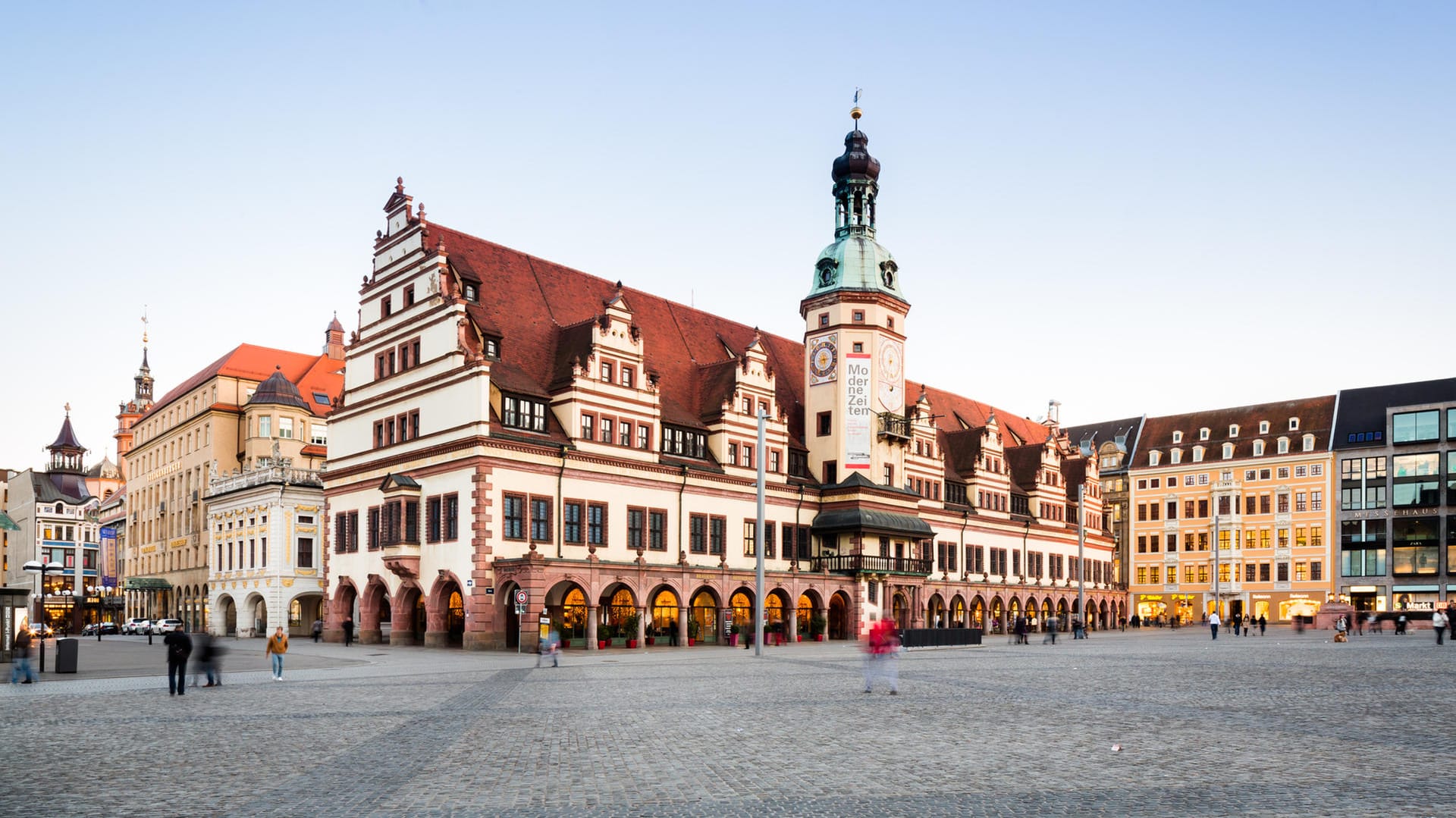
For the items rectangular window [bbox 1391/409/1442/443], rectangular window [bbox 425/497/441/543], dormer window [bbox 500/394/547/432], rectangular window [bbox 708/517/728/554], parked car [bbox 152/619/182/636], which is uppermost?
rectangular window [bbox 1391/409/1442/443]

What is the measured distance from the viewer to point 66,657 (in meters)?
36.8

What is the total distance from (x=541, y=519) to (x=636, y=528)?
250 inches

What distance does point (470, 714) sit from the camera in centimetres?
2327

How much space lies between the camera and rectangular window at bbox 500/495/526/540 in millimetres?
54375

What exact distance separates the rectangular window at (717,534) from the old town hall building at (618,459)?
0.38ft

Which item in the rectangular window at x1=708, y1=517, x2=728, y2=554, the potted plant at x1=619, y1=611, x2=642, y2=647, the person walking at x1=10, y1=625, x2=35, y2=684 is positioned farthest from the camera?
the rectangular window at x1=708, y1=517, x2=728, y2=554

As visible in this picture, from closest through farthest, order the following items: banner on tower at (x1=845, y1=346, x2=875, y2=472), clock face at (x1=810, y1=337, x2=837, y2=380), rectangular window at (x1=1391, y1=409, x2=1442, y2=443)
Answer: banner on tower at (x1=845, y1=346, x2=875, y2=472)
clock face at (x1=810, y1=337, x2=837, y2=380)
rectangular window at (x1=1391, y1=409, x2=1442, y2=443)

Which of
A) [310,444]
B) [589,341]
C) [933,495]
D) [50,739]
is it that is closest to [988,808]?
[50,739]

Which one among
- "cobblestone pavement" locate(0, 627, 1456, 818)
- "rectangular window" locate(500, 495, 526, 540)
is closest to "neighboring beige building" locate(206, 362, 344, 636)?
"rectangular window" locate(500, 495, 526, 540)

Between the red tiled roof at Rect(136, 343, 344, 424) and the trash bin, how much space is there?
60.6 meters

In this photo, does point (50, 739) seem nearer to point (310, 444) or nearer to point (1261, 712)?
point (1261, 712)

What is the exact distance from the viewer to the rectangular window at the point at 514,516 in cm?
5438

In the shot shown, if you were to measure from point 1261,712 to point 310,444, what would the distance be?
81477mm

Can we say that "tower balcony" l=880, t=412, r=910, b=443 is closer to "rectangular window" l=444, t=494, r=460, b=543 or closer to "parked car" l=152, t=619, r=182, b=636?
"rectangular window" l=444, t=494, r=460, b=543
